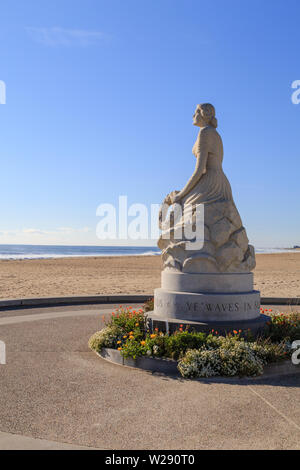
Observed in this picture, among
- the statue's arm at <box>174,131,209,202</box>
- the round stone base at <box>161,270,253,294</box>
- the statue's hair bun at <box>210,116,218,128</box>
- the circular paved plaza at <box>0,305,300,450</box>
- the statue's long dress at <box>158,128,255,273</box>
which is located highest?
the statue's hair bun at <box>210,116,218,128</box>

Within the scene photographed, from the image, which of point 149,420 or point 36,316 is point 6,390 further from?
point 36,316

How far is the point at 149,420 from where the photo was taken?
4.63 meters

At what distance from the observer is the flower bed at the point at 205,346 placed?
626cm

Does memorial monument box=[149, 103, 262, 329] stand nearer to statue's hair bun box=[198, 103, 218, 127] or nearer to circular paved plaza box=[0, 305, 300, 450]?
statue's hair bun box=[198, 103, 218, 127]

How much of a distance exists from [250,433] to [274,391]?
153 centimetres

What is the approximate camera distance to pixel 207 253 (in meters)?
8.20

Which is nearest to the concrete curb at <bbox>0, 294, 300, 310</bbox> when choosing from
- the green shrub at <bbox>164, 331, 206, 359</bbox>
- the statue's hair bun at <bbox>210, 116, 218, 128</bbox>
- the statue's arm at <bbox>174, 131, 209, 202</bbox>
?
the statue's arm at <bbox>174, 131, 209, 202</bbox>

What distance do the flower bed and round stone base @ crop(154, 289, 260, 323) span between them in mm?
353

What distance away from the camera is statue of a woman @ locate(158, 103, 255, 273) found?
8.22m

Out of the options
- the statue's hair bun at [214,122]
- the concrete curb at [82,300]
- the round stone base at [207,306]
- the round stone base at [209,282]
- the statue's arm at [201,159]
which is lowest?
the concrete curb at [82,300]

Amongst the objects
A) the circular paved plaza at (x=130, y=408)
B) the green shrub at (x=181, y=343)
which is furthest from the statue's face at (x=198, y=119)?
the circular paved plaza at (x=130, y=408)

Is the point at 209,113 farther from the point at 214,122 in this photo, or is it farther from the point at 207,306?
the point at 207,306

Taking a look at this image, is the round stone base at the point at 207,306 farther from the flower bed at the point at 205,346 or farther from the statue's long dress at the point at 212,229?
the statue's long dress at the point at 212,229

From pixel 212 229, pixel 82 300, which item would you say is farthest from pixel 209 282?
pixel 82 300
